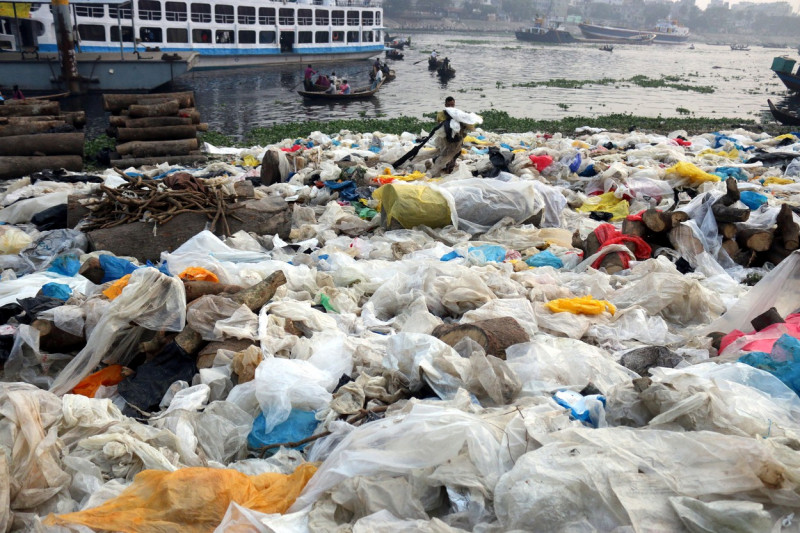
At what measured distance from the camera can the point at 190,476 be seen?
2367 millimetres

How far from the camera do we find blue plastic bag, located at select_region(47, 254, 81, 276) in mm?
5305

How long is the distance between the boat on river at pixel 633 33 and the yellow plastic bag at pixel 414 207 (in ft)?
313

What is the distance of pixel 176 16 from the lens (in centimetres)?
2962

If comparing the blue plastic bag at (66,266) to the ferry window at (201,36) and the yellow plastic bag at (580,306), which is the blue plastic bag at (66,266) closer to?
the yellow plastic bag at (580,306)

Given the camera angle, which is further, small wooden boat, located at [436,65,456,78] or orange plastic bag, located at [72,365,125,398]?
small wooden boat, located at [436,65,456,78]

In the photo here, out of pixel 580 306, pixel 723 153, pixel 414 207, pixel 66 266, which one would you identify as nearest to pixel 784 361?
pixel 580 306

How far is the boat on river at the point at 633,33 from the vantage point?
92.5m

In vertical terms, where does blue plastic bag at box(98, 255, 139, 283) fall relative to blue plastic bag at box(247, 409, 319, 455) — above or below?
above

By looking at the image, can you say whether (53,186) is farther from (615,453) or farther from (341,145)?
(615,453)

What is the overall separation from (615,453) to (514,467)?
1.10 feet

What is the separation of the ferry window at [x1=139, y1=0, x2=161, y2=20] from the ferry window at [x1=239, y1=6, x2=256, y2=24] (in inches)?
171

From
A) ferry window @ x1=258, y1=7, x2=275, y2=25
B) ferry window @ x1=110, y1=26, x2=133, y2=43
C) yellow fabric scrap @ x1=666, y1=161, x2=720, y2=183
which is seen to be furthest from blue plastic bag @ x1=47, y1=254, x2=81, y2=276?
ferry window @ x1=258, y1=7, x2=275, y2=25

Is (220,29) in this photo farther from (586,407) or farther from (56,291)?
(586,407)

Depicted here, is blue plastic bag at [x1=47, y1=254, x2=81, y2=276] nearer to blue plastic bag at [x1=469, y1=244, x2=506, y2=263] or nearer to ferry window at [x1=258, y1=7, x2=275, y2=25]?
blue plastic bag at [x1=469, y1=244, x2=506, y2=263]
